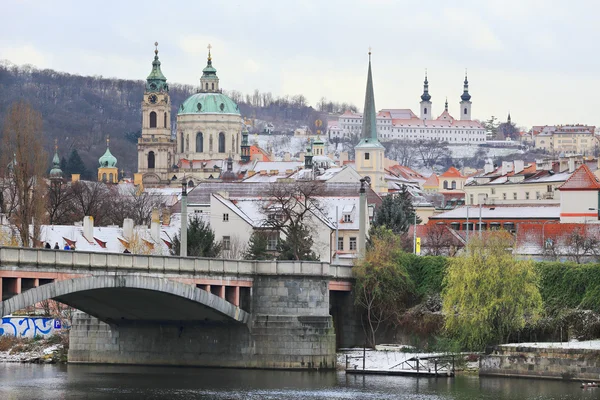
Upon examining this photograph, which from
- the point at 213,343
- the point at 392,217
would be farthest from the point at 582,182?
the point at 213,343

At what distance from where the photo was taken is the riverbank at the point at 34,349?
73062 millimetres

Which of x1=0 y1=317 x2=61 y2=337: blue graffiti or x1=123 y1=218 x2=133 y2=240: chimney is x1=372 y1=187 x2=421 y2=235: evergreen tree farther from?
x1=0 y1=317 x2=61 y2=337: blue graffiti

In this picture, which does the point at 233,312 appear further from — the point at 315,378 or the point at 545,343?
the point at 545,343

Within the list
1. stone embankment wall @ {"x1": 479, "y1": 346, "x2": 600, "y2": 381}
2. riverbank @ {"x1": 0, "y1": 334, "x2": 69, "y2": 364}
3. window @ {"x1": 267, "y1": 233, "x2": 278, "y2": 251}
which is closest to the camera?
stone embankment wall @ {"x1": 479, "y1": 346, "x2": 600, "y2": 381}

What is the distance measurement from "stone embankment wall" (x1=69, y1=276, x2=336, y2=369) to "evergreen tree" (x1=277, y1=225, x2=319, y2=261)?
1511cm

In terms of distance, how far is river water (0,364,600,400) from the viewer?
58.1 metres

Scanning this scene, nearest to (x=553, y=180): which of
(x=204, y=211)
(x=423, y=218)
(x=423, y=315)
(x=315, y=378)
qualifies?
(x=423, y=218)

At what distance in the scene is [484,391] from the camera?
59.5m

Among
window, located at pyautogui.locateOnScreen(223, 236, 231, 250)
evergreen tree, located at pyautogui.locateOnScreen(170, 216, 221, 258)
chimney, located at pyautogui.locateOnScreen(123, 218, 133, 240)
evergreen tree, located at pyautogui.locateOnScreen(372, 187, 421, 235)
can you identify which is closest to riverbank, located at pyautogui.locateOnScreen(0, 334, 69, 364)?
evergreen tree, located at pyautogui.locateOnScreen(170, 216, 221, 258)

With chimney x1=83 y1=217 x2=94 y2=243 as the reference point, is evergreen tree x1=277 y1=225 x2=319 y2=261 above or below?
below

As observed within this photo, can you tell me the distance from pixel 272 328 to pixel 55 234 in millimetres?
26714

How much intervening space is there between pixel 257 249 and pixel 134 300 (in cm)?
2068

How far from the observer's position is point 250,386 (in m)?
61.2

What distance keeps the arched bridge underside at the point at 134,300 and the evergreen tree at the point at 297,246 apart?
1629 cm
